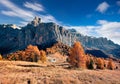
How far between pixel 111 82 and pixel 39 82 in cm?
1654

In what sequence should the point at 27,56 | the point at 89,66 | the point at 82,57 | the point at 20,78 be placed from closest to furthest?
1. the point at 20,78
2. the point at 82,57
3. the point at 89,66
4. the point at 27,56

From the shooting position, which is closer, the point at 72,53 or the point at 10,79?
the point at 10,79

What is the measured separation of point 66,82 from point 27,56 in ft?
237

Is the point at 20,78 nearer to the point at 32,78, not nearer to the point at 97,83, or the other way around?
the point at 32,78

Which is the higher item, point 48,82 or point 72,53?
point 72,53

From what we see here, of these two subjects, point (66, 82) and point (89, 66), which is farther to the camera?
point (89, 66)

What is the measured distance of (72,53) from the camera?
7638 cm

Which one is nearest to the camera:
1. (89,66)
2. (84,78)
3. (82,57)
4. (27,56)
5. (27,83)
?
(27,83)

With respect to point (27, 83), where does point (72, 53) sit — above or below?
above

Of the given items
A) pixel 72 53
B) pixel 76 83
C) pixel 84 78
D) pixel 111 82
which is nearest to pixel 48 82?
pixel 76 83

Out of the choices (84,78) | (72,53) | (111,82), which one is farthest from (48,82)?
(72,53)

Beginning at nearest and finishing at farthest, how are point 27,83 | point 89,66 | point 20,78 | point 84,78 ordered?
point 27,83, point 20,78, point 84,78, point 89,66

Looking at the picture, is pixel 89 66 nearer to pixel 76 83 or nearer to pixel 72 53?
pixel 72 53

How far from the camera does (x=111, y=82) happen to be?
152 ft
